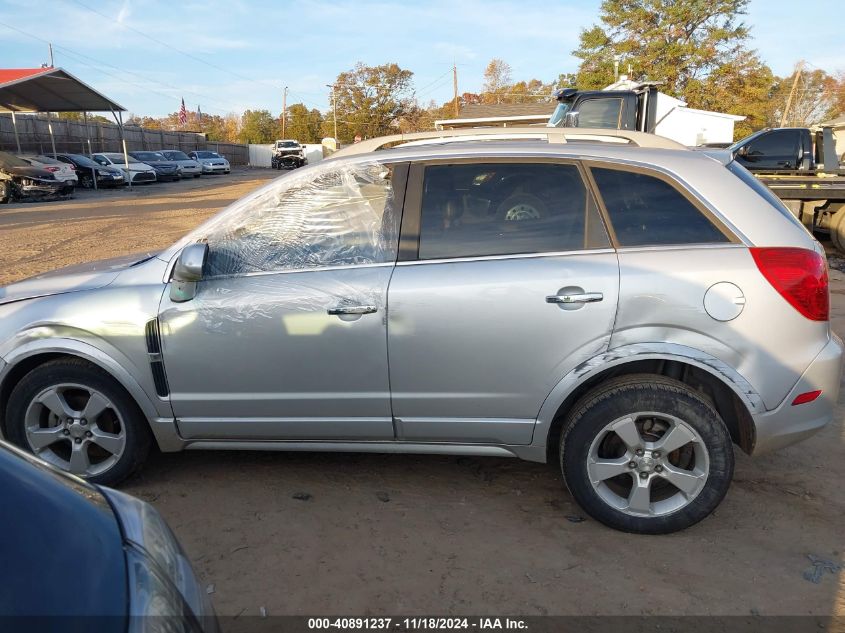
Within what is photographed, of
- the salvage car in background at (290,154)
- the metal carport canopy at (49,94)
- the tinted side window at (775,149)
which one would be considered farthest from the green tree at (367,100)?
the tinted side window at (775,149)

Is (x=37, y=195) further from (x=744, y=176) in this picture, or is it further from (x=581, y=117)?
(x=744, y=176)

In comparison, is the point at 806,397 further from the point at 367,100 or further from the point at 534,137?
the point at 367,100

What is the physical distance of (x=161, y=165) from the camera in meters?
32.4

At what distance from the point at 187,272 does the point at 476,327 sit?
1.43 meters

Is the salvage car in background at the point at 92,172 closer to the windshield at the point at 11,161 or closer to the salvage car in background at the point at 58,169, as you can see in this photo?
the salvage car in background at the point at 58,169

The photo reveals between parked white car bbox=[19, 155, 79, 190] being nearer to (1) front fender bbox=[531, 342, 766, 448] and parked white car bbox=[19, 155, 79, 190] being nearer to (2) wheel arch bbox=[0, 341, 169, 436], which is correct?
(2) wheel arch bbox=[0, 341, 169, 436]

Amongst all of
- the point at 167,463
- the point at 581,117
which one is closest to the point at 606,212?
the point at 167,463

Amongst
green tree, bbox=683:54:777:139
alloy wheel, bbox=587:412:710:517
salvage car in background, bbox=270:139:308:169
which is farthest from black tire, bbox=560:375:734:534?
salvage car in background, bbox=270:139:308:169

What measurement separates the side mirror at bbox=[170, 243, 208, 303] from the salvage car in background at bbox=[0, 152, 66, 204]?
2033 centimetres

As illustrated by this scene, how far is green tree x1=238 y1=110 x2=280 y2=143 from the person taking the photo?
6675 cm

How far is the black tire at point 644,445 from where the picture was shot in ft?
9.46

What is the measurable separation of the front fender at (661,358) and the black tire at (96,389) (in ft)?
7.18

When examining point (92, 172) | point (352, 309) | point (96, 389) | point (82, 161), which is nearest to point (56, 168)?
point (92, 172)

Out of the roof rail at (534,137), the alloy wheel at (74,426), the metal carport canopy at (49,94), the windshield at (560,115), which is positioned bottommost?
the alloy wheel at (74,426)
